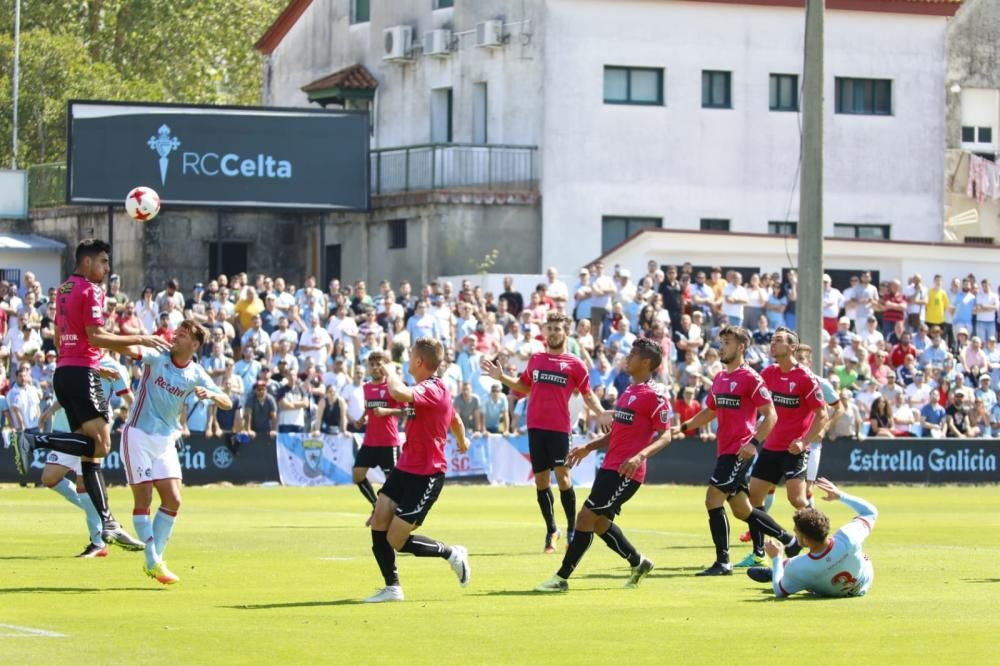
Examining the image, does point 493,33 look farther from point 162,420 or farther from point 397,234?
point 162,420

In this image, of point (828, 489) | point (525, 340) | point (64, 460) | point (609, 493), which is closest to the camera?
point (828, 489)

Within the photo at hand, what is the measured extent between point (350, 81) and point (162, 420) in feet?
124

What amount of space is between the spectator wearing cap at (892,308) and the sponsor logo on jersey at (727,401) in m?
24.3

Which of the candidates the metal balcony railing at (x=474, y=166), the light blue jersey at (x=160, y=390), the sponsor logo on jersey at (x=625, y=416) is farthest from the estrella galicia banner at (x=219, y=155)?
the sponsor logo on jersey at (x=625, y=416)

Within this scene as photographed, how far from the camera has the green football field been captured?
38.3ft

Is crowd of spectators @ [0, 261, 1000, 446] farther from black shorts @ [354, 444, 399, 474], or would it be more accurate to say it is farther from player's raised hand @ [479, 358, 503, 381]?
player's raised hand @ [479, 358, 503, 381]

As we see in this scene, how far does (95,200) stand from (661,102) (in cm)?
1447

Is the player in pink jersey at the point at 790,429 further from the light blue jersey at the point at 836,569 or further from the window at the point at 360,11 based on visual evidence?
the window at the point at 360,11

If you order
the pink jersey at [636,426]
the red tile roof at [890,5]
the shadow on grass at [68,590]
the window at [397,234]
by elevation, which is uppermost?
the red tile roof at [890,5]

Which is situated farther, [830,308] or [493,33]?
[493,33]

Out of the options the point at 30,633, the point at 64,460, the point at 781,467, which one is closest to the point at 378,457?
the point at 64,460

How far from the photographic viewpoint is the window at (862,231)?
50.4 m

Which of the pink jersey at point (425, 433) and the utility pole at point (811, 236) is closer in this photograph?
the pink jersey at point (425, 433)

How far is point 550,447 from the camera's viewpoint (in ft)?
64.2
